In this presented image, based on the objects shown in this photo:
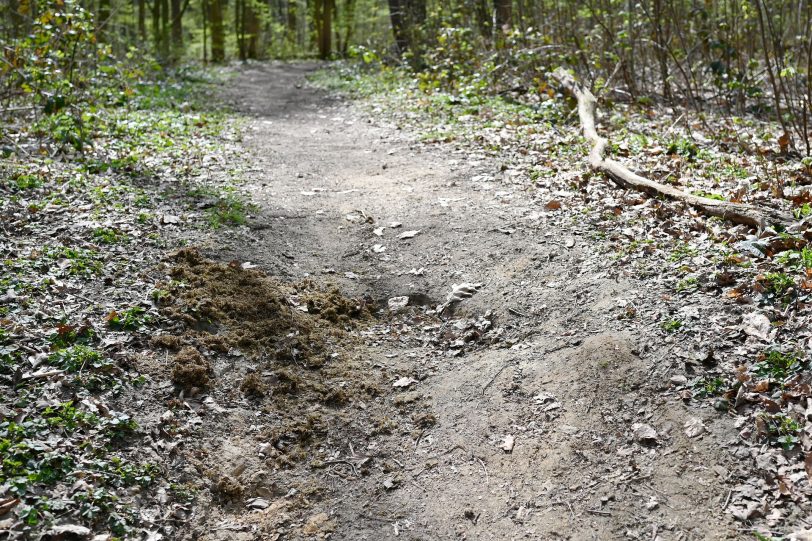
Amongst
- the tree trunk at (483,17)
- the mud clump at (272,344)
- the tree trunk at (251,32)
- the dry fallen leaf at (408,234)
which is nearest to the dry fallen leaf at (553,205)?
the dry fallen leaf at (408,234)

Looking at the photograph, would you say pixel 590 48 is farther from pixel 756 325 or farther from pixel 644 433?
pixel 644 433

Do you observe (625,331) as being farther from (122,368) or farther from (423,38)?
(423,38)

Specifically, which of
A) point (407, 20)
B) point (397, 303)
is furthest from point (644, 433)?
point (407, 20)

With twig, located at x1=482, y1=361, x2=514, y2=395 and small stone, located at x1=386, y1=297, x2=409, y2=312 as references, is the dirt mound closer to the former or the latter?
small stone, located at x1=386, y1=297, x2=409, y2=312

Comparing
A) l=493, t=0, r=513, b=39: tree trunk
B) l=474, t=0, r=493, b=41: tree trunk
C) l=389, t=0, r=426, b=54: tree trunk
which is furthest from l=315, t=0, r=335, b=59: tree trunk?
l=493, t=0, r=513, b=39: tree trunk

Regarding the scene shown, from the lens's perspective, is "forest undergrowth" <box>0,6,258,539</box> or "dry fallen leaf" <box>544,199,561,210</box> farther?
"dry fallen leaf" <box>544,199,561,210</box>

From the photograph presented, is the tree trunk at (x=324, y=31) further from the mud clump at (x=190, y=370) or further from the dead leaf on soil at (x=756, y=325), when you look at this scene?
the dead leaf on soil at (x=756, y=325)

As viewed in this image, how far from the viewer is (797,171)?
643 cm

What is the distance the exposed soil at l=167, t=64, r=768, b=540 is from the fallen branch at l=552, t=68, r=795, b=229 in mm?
857

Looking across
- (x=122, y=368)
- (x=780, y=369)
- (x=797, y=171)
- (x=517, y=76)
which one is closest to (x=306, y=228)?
(x=122, y=368)

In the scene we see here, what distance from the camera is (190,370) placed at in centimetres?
412

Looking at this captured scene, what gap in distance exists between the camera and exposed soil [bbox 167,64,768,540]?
3273 mm

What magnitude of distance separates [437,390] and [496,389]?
376 mm

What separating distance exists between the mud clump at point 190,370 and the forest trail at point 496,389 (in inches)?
22.9
